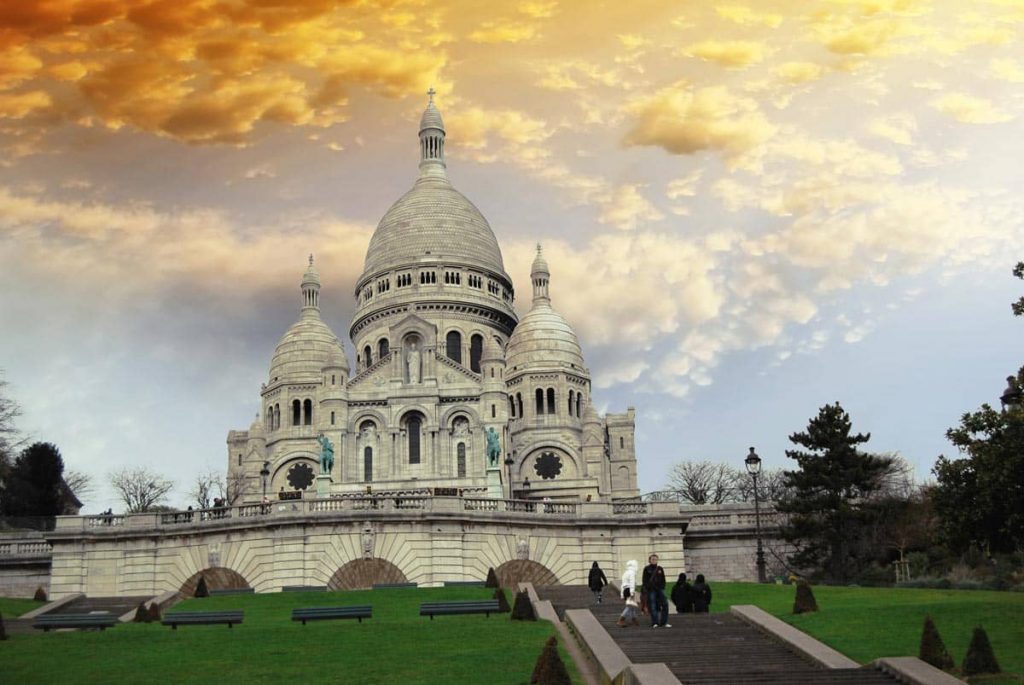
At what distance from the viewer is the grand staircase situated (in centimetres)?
2078

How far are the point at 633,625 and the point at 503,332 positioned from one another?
8399 centimetres

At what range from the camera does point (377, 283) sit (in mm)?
111562

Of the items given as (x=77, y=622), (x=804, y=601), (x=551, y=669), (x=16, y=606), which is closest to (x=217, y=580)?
(x=16, y=606)

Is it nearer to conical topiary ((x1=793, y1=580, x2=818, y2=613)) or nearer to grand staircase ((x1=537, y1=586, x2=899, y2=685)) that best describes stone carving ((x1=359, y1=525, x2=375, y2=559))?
grand staircase ((x1=537, y1=586, x2=899, y2=685))

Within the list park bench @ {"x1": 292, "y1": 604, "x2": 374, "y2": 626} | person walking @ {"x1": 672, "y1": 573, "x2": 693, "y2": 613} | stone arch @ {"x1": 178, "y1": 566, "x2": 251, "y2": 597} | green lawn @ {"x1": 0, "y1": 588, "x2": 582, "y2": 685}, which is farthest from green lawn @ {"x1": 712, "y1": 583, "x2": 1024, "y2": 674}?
stone arch @ {"x1": 178, "y1": 566, "x2": 251, "y2": 597}

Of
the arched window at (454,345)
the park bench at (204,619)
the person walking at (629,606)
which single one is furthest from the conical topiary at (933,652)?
the arched window at (454,345)

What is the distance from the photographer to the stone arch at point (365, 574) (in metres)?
43.2

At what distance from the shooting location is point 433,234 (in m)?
112

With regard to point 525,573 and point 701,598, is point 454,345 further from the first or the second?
point 701,598

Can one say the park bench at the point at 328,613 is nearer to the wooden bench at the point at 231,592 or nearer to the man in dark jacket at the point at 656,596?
the man in dark jacket at the point at 656,596

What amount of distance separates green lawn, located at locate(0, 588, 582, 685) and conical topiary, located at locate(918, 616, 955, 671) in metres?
6.29

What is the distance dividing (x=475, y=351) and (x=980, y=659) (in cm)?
8770

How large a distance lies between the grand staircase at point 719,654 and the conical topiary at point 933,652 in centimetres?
106

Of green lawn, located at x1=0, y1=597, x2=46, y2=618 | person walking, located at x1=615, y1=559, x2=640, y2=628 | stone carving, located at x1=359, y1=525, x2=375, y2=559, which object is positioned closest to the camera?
person walking, located at x1=615, y1=559, x2=640, y2=628
